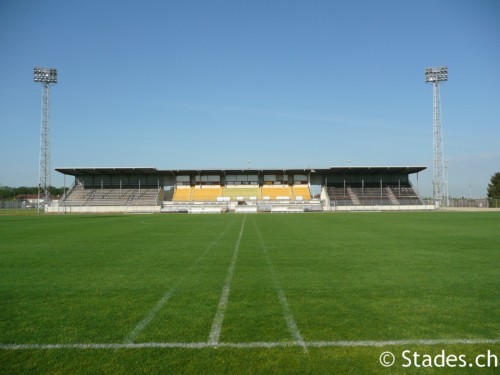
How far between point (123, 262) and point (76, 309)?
15.1 feet

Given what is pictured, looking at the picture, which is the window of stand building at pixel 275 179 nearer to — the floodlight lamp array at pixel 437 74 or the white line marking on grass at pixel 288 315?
the floodlight lamp array at pixel 437 74

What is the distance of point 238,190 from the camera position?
67438 millimetres

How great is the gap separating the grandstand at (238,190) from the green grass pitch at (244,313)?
48831 millimetres

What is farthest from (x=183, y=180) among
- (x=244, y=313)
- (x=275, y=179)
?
(x=244, y=313)

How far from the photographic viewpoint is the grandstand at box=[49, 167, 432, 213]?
59.4m

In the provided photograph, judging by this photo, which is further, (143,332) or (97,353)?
(143,332)

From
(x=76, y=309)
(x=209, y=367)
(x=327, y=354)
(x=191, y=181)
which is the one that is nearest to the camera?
(x=209, y=367)

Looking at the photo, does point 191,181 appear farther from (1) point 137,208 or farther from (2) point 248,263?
(2) point 248,263

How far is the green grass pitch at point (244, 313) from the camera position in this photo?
3.95m

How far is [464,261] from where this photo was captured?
988cm

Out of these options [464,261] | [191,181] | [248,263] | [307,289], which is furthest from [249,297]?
[191,181]

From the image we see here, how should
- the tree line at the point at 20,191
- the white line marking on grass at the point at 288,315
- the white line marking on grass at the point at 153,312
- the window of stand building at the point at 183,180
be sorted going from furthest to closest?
the tree line at the point at 20,191 < the window of stand building at the point at 183,180 < the white line marking on grass at the point at 153,312 < the white line marking on grass at the point at 288,315

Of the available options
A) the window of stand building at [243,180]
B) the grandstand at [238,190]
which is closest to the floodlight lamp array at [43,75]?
the grandstand at [238,190]

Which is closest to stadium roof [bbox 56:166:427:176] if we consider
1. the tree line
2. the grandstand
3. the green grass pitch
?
the grandstand
